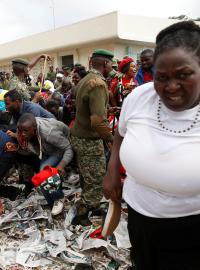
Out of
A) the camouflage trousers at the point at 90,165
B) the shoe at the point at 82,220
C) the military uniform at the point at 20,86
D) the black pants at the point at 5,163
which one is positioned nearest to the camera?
the camouflage trousers at the point at 90,165

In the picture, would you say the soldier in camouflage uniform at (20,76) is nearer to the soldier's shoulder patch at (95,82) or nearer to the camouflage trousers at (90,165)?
the camouflage trousers at (90,165)

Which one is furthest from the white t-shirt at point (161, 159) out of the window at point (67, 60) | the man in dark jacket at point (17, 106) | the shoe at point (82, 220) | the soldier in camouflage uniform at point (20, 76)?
the window at point (67, 60)

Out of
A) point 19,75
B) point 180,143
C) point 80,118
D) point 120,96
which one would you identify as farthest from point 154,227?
point 19,75

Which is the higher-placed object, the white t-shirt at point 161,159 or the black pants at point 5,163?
the white t-shirt at point 161,159

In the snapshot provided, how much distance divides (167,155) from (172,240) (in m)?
0.36

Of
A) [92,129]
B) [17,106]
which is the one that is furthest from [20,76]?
[92,129]

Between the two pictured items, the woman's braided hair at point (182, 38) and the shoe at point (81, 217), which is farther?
the shoe at point (81, 217)

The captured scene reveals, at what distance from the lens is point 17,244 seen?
2.76 metres

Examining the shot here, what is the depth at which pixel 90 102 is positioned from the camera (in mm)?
2641

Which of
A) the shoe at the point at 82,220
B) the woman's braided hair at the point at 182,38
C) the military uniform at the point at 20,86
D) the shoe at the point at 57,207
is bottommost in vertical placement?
the shoe at the point at 82,220

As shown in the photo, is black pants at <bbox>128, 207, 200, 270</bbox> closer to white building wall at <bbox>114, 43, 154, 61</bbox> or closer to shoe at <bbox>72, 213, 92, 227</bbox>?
shoe at <bbox>72, 213, 92, 227</bbox>

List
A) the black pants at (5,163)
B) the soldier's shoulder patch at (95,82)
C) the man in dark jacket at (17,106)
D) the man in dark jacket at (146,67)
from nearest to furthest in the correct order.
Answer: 1. the soldier's shoulder patch at (95,82)
2. the black pants at (5,163)
3. the man in dark jacket at (17,106)
4. the man in dark jacket at (146,67)

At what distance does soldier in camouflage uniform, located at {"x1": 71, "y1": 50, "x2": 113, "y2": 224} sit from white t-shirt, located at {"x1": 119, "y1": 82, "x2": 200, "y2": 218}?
1.38 metres

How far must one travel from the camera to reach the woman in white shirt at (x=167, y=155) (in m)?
1.04
